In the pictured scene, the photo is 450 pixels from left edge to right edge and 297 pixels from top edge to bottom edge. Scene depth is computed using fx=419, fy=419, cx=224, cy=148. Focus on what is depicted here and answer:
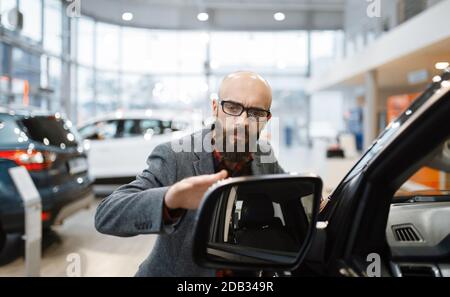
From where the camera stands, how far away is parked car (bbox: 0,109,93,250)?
3.30 meters

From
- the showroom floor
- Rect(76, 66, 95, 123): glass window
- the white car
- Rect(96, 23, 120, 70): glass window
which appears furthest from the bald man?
Rect(76, 66, 95, 123): glass window

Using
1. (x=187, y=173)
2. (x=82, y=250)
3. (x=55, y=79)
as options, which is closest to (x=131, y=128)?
(x=82, y=250)

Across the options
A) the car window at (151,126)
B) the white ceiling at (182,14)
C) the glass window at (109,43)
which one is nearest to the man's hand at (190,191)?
the white ceiling at (182,14)

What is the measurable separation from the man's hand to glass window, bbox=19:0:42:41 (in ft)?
21.1

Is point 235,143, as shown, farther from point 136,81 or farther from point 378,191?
point 136,81

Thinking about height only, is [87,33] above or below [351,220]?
above

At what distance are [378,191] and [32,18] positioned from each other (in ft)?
24.8

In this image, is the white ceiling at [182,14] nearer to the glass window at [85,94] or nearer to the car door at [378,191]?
the car door at [378,191]

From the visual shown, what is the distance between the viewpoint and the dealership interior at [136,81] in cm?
196

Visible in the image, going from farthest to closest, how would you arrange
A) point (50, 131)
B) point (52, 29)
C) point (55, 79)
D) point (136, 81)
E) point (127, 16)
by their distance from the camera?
1. point (55, 79)
2. point (52, 29)
3. point (50, 131)
4. point (136, 81)
5. point (127, 16)

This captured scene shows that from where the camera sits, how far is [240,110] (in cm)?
84

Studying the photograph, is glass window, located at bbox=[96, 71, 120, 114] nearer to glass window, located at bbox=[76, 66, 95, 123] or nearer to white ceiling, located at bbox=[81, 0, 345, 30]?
glass window, located at bbox=[76, 66, 95, 123]

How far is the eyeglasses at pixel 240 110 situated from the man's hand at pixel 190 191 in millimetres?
190

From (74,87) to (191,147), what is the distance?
7.78 m
